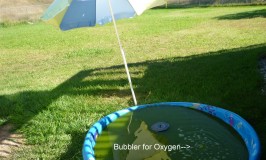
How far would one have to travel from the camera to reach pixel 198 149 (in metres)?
3.44

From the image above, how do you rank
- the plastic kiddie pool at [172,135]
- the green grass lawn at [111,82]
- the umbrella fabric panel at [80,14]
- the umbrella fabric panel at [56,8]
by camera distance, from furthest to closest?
the green grass lawn at [111,82], the umbrella fabric panel at [80,14], the umbrella fabric panel at [56,8], the plastic kiddie pool at [172,135]

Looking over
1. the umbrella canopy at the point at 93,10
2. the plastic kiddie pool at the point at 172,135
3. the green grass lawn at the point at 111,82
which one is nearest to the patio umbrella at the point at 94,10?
the umbrella canopy at the point at 93,10

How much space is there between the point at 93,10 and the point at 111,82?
8.07 ft

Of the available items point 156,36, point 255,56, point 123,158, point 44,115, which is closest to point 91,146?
point 123,158

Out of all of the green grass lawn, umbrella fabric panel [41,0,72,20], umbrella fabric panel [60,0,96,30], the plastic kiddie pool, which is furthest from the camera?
the green grass lawn

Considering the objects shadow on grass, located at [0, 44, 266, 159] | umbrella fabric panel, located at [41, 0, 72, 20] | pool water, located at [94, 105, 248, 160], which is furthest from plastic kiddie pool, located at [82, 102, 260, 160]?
umbrella fabric panel, located at [41, 0, 72, 20]

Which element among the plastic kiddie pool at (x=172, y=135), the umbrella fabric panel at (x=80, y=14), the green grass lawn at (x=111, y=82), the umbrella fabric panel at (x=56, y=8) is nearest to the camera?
the plastic kiddie pool at (x=172, y=135)

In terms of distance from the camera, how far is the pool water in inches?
133

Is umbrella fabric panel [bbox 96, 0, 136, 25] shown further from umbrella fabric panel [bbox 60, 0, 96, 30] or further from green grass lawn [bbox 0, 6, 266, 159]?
green grass lawn [bbox 0, 6, 266, 159]

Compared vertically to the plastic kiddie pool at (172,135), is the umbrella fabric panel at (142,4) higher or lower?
higher

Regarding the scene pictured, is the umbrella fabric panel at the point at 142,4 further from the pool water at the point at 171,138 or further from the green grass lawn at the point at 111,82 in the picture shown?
the green grass lawn at the point at 111,82

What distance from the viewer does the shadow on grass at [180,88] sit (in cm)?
479

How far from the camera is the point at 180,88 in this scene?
19.2 ft

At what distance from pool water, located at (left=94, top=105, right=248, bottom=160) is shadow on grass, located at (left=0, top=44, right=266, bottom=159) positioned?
500 mm
